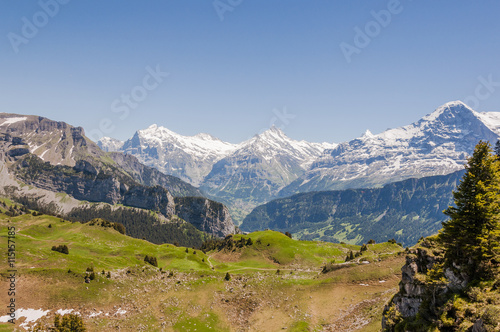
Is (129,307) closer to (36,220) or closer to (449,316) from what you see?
(449,316)

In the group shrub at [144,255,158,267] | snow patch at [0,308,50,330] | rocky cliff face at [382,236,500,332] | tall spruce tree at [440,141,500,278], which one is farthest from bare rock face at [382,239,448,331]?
shrub at [144,255,158,267]

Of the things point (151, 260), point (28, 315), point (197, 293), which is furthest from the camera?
point (151, 260)

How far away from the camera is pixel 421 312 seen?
108 feet

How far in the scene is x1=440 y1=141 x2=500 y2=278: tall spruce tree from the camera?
3017 centimetres

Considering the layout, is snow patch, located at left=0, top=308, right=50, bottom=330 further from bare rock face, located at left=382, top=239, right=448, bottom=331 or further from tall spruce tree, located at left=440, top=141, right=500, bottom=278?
tall spruce tree, located at left=440, top=141, right=500, bottom=278

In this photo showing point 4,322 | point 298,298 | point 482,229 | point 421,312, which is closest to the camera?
point 482,229

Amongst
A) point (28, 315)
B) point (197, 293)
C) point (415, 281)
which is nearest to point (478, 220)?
point (415, 281)

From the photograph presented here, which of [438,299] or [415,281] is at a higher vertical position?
[438,299]

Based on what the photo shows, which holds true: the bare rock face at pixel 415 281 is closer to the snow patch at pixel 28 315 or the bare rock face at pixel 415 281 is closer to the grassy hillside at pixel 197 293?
the grassy hillside at pixel 197 293

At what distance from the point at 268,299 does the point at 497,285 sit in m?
48.9

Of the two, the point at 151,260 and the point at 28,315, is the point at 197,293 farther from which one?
the point at 28,315

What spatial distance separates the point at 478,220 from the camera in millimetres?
31719

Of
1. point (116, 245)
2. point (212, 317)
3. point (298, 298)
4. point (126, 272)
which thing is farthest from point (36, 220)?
point (298, 298)

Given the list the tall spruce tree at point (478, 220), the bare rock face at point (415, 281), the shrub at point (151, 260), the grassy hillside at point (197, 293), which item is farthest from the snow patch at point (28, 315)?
the tall spruce tree at point (478, 220)
